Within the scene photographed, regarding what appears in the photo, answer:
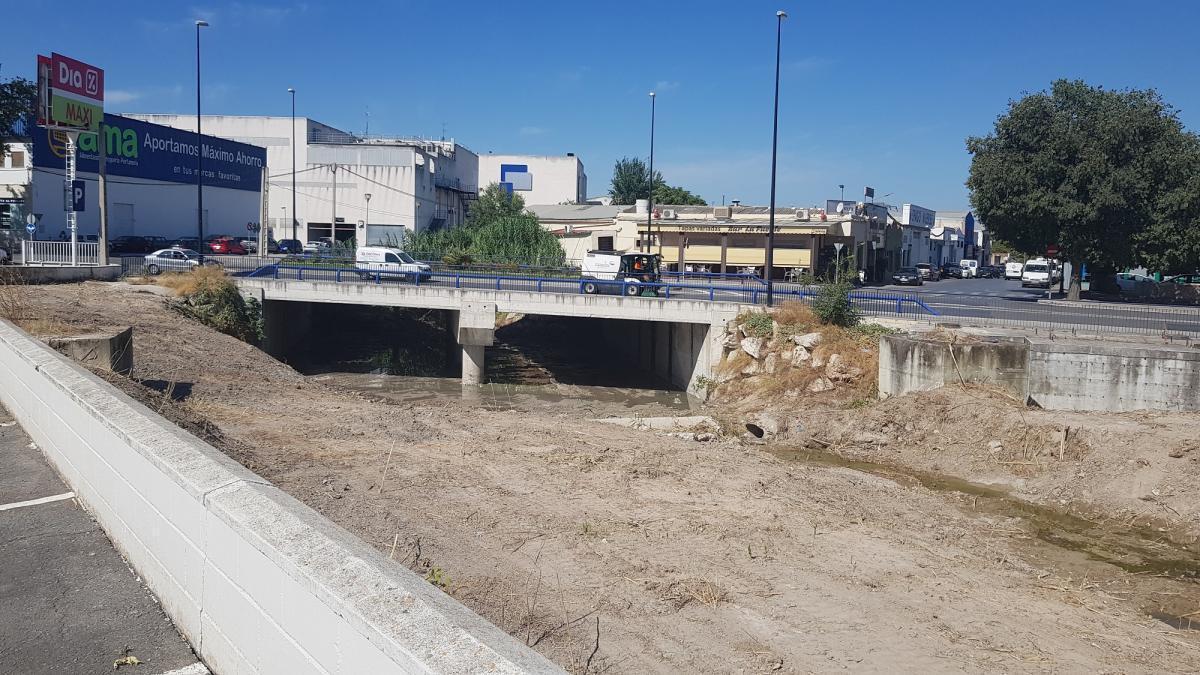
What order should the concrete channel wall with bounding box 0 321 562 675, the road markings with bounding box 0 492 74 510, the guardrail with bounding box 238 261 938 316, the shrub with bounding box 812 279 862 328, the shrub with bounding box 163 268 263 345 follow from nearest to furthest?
the concrete channel wall with bounding box 0 321 562 675 < the road markings with bounding box 0 492 74 510 < the shrub with bounding box 812 279 862 328 < the guardrail with bounding box 238 261 938 316 < the shrub with bounding box 163 268 263 345

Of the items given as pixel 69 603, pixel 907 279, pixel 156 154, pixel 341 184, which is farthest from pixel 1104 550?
pixel 341 184

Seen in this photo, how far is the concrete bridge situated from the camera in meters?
32.0

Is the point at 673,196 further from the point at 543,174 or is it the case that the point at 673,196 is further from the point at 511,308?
the point at 511,308

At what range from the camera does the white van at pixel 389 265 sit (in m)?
35.9

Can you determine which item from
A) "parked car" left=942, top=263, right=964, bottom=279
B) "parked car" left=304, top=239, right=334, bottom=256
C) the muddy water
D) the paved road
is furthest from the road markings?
"parked car" left=942, top=263, right=964, bottom=279

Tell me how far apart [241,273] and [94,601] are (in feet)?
110

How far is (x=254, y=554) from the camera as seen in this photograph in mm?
3979

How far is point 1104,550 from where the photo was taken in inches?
587

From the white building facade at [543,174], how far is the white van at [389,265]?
66.8 metres

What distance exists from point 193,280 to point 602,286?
15.6 metres

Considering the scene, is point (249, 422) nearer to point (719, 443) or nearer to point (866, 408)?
point (719, 443)

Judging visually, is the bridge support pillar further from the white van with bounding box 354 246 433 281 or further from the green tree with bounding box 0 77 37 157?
the green tree with bounding box 0 77 37 157

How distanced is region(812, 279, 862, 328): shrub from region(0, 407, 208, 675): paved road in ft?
78.6

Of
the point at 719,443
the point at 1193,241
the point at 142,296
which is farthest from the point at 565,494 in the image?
the point at 1193,241
